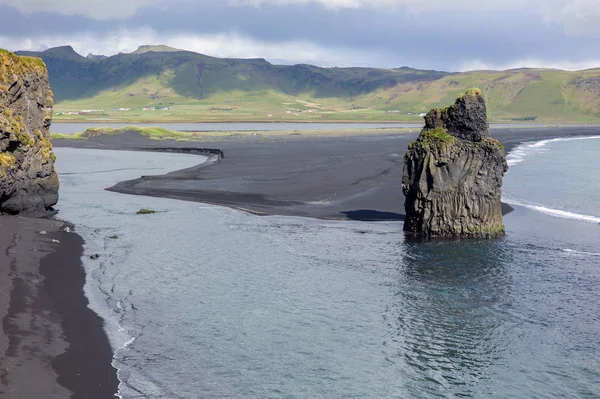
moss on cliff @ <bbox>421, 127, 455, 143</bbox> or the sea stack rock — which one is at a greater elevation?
moss on cliff @ <bbox>421, 127, 455, 143</bbox>

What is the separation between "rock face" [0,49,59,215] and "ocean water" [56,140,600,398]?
4.04 m

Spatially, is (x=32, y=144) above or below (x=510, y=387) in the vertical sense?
above

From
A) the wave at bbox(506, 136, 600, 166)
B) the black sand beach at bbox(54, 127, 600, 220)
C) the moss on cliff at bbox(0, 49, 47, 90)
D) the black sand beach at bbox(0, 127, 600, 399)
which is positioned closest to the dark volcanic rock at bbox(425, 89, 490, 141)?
the black sand beach at bbox(54, 127, 600, 220)

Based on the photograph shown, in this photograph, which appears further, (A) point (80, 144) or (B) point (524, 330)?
(A) point (80, 144)

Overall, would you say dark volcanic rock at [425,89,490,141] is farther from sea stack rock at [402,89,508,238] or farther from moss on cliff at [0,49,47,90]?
moss on cliff at [0,49,47,90]

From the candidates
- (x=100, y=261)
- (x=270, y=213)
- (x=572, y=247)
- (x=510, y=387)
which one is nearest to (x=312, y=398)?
(x=510, y=387)

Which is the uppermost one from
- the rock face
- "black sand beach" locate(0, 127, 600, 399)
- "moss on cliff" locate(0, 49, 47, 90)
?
"moss on cliff" locate(0, 49, 47, 90)

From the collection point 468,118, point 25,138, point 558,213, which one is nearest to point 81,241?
point 25,138

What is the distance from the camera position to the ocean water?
20.6 meters

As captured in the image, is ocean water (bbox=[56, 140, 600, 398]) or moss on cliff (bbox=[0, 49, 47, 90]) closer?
ocean water (bbox=[56, 140, 600, 398])

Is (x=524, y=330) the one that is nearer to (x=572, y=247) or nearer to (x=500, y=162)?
(x=572, y=247)

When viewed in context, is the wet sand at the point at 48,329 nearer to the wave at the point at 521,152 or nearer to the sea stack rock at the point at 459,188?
the sea stack rock at the point at 459,188

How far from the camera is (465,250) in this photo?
37.3m

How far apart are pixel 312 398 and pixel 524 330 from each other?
9.85m
